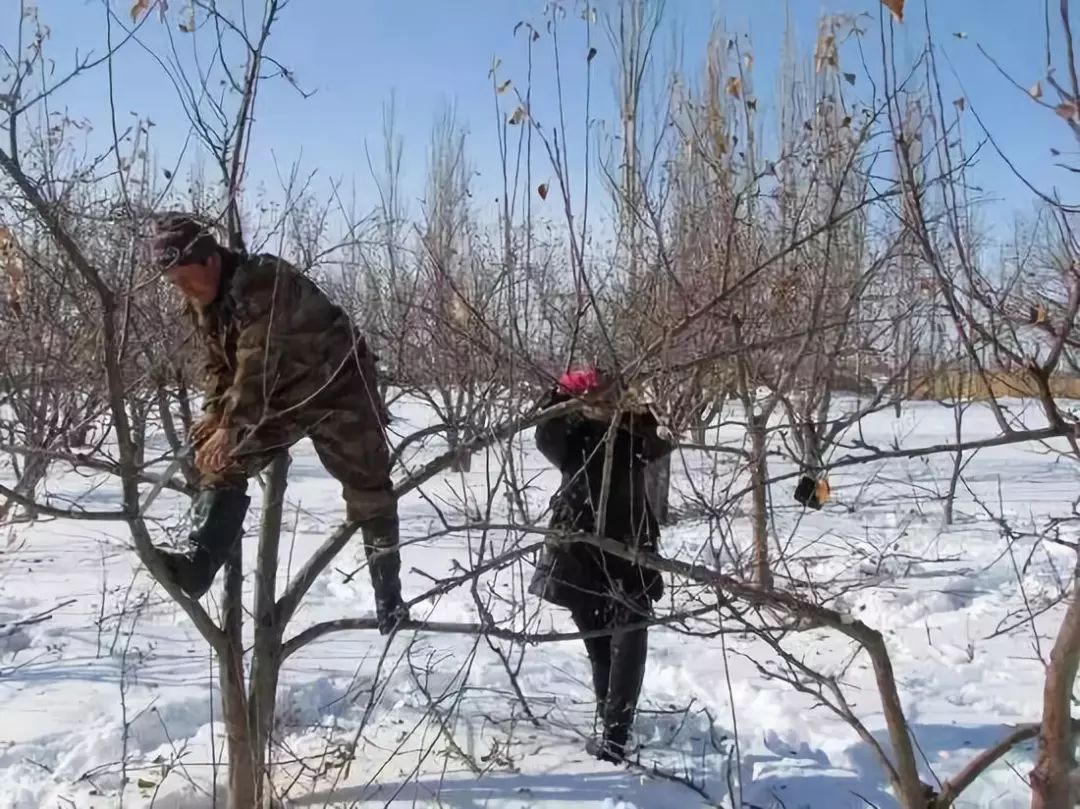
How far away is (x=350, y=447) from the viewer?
2.50 metres

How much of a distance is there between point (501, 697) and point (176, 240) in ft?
8.30

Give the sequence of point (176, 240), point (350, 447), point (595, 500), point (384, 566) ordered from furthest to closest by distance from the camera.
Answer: point (595, 500)
point (384, 566)
point (350, 447)
point (176, 240)

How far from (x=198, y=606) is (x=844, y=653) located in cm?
357

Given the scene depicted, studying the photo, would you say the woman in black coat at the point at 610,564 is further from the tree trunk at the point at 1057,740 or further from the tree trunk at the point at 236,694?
the tree trunk at the point at 1057,740

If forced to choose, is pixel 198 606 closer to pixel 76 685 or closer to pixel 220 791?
pixel 220 791

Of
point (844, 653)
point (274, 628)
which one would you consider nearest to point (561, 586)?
point (274, 628)

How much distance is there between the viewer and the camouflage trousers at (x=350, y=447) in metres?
2.31

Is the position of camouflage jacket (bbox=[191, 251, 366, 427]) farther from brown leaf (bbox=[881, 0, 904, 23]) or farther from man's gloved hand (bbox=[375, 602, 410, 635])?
brown leaf (bbox=[881, 0, 904, 23])

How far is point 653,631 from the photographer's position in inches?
195

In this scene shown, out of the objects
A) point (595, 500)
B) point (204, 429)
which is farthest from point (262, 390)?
point (595, 500)

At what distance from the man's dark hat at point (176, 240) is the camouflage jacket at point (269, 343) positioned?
100 millimetres

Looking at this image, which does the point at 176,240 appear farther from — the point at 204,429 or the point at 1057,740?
the point at 1057,740

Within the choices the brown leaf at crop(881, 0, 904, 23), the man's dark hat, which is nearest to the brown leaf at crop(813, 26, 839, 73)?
the brown leaf at crop(881, 0, 904, 23)

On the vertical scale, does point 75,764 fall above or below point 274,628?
below
